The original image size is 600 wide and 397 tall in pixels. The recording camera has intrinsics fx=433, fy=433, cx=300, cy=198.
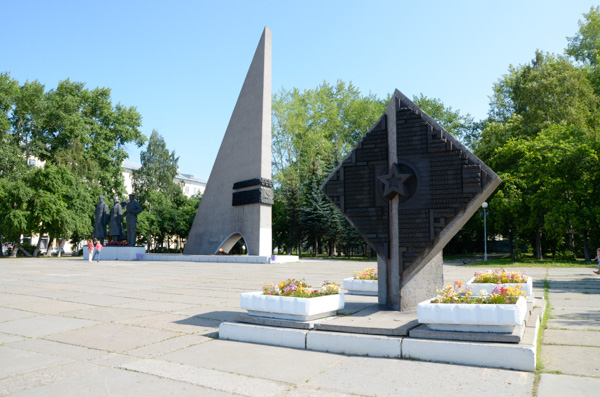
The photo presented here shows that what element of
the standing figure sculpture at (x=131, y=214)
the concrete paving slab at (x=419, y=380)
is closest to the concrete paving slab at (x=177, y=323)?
the concrete paving slab at (x=419, y=380)

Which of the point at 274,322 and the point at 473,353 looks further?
the point at 274,322

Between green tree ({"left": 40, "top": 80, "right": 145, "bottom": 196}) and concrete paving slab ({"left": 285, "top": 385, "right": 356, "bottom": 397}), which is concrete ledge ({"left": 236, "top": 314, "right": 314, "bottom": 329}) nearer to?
concrete paving slab ({"left": 285, "top": 385, "right": 356, "bottom": 397})

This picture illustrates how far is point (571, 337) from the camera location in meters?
5.56

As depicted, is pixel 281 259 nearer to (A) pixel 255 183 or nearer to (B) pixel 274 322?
(A) pixel 255 183

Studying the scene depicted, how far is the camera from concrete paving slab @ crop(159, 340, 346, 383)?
4438 mm

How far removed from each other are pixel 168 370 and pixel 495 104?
44822 mm

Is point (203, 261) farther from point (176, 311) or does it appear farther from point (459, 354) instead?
point (459, 354)

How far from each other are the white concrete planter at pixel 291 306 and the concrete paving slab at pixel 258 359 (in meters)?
0.54

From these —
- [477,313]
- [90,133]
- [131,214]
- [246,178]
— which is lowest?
[477,313]

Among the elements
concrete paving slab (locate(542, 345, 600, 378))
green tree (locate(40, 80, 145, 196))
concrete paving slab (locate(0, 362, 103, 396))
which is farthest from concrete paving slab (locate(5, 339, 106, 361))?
green tree (locate(40, 80, 145, 196))

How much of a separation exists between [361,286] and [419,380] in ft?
18.8

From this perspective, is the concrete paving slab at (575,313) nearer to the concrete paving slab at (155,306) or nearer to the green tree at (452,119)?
the concrete paving slab at (155,306)

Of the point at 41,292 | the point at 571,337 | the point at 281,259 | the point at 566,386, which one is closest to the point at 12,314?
the point at 41,292

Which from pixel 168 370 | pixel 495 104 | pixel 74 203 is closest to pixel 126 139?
pixel 74 203
